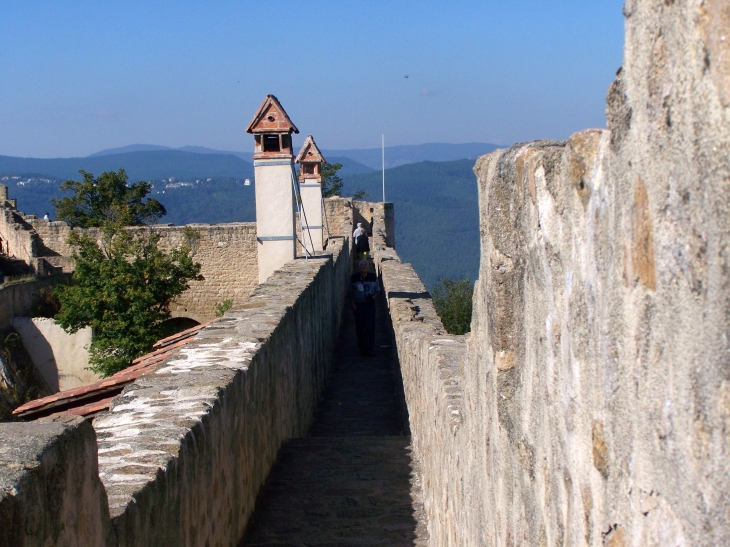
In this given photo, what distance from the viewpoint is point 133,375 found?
17.2 feet

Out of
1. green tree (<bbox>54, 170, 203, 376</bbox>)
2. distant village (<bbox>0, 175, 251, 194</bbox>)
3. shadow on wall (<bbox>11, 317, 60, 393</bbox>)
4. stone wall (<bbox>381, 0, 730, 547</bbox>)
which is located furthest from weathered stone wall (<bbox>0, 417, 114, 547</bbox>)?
distant village (<bbox>0, 175, 251, 194</bbox>)

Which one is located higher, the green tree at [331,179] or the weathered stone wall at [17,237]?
the green tree at [331,179]

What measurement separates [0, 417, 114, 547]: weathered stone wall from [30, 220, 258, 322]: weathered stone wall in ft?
76.3

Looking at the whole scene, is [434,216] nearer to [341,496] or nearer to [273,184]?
[273,184]

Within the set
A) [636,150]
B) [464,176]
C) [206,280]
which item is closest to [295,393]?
[636,150]

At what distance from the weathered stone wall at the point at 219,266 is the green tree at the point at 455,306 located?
6.23 meters

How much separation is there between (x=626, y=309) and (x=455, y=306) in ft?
91.9

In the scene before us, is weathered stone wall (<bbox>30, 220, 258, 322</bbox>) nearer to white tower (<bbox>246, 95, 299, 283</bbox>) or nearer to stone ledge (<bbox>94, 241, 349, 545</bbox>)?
white tower (<bbox>246, 95, 299, 283</bbox>)

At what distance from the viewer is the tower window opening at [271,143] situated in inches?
422

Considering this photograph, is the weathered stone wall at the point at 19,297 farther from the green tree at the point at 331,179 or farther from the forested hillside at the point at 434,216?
the forested hillside at the point at 434,216

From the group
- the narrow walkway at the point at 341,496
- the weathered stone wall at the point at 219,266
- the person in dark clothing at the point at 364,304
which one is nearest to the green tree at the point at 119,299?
the weathered stone wall at the point at 219,266

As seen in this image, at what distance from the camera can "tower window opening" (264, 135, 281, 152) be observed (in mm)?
10719

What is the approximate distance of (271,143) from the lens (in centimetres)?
1077

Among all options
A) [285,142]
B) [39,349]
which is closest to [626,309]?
[285,142]
